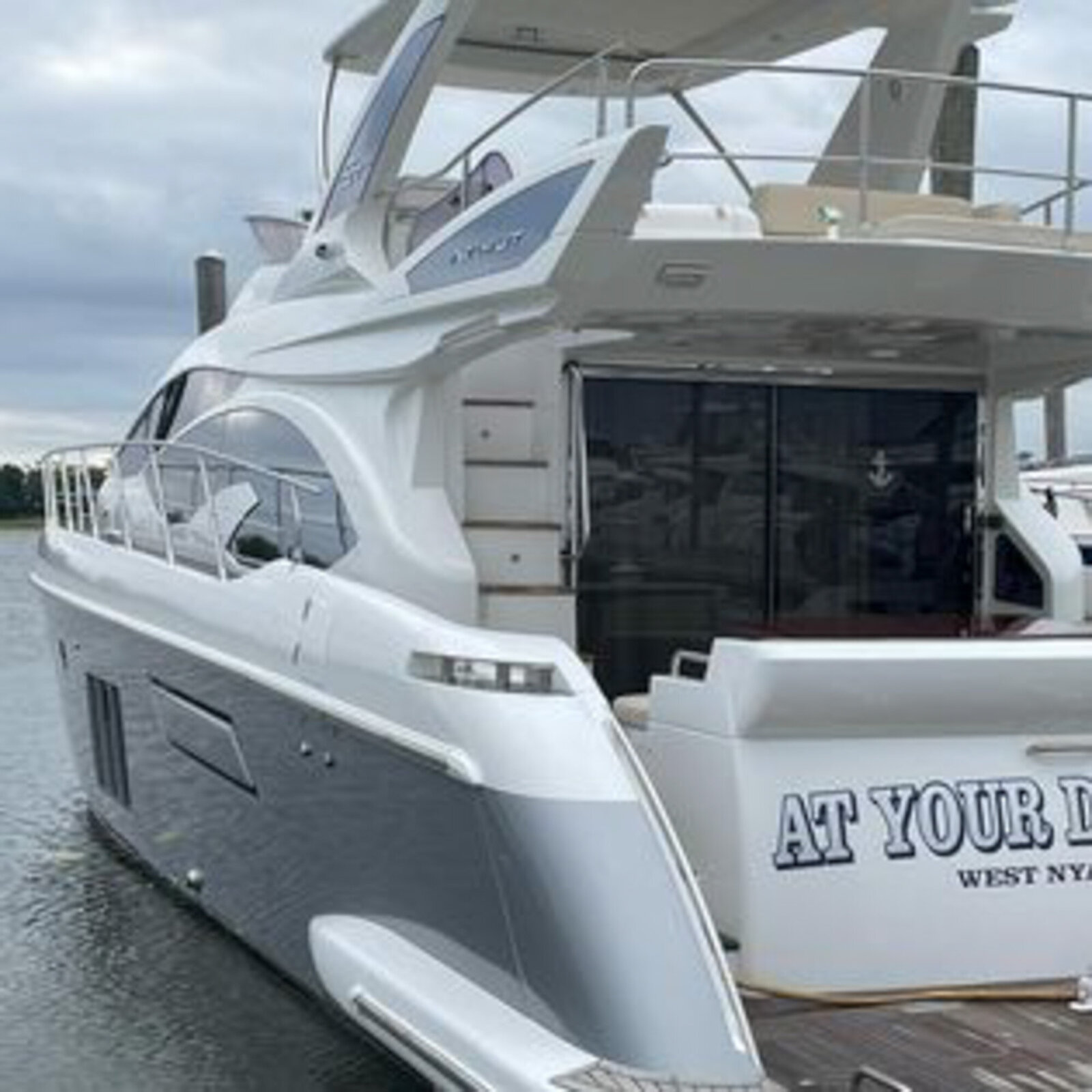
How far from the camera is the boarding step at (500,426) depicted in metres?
5.88

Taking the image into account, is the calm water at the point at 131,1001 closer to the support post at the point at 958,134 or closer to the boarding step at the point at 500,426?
the boarding step at the point at 500,426

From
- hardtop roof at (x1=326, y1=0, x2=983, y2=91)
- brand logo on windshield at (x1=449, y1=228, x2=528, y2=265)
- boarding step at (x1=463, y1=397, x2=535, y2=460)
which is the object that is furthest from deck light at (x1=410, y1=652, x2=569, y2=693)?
hardtop roof at (x1=326, y1=0, x2=983, y2=91)

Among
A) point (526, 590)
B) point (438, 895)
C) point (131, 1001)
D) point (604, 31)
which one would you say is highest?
point (604, 31)

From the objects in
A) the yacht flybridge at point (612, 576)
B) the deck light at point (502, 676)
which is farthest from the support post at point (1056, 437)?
the deck light at point (502, 676)

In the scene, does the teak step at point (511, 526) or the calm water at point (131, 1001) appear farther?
the teak step at point (511, 526)

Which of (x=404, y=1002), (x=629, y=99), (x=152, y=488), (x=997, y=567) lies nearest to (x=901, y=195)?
(x=629, y=99)

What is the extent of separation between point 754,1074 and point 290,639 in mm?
2081

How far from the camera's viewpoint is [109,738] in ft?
24.7

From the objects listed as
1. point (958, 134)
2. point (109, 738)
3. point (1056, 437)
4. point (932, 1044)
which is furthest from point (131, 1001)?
point (1056, 437)

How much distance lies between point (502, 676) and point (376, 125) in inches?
102

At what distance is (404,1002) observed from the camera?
4.21 metres

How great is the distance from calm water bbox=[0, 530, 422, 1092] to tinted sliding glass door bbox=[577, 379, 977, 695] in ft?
5.22

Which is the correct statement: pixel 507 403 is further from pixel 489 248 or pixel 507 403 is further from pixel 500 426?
pixel 489 248

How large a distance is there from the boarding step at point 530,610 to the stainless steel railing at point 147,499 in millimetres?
646
